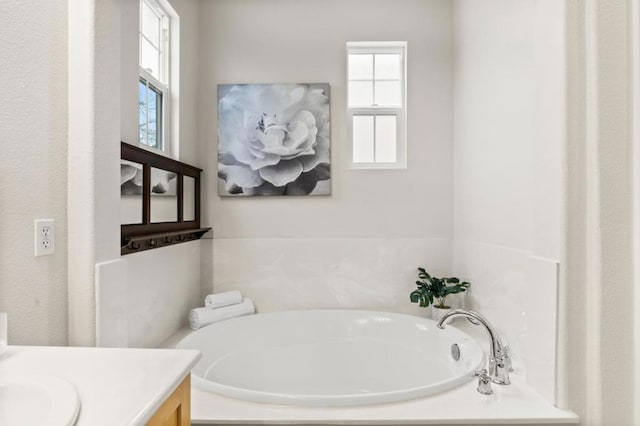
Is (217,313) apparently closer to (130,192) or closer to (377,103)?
(130,192)

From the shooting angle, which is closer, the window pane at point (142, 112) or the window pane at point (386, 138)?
the window pane at point (142, 112)

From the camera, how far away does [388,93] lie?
2660mm

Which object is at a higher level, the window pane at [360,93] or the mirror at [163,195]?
the window pane at [360,93]

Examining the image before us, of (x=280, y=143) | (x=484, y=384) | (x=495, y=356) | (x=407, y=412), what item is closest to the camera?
(x=407, y=412)

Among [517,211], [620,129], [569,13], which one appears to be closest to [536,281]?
[517,211]

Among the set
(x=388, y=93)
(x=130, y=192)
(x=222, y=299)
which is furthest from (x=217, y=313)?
(x=388, y=93)

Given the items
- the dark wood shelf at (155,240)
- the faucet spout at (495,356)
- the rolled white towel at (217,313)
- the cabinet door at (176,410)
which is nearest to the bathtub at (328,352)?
the rolled white towel at (217,313)

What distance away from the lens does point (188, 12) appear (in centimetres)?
237

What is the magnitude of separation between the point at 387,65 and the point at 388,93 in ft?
0.65

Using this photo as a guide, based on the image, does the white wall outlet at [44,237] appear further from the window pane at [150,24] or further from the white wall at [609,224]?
the white wall at [609,224]

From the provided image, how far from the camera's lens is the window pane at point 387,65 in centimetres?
264

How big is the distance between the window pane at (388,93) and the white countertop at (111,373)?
2196 millimetres

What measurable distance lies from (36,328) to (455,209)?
7.60 feet

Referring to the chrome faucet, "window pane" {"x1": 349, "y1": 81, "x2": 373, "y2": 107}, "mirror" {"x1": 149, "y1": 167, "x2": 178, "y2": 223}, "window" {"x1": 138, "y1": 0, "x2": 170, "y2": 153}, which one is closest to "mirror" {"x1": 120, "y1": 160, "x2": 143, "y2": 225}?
"mirror" {"x1": 149, "y1": 167, "x2": 178, "y2": 223}
